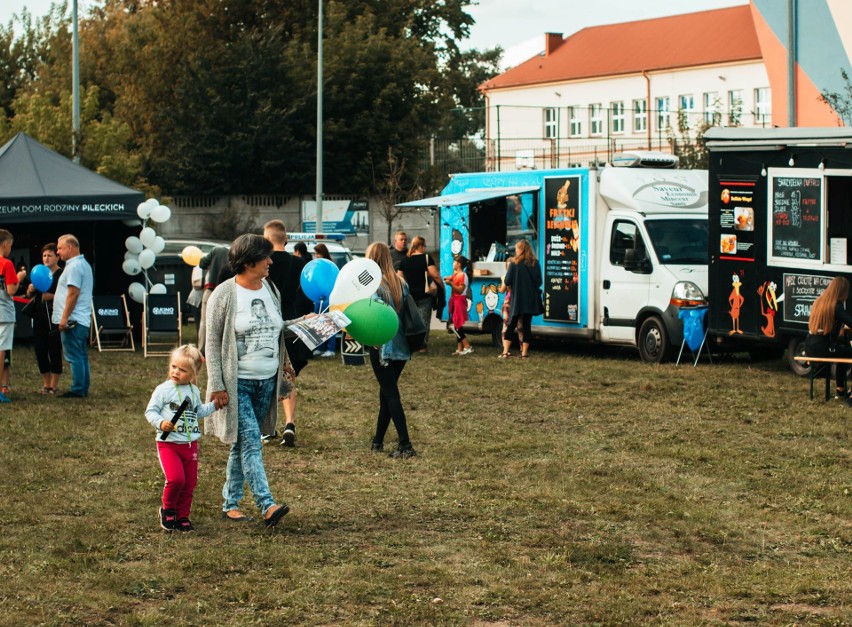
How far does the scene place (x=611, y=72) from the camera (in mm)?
73312

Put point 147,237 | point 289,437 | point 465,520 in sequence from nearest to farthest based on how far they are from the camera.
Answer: point 465,520, point 289,437, point 147,237

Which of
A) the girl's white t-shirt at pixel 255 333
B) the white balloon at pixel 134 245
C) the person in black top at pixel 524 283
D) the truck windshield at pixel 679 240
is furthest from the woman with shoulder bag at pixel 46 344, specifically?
the truck windshield at pixel 679 240

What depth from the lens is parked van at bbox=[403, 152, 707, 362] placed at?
18219mm

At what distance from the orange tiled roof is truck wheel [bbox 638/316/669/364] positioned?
50.6m

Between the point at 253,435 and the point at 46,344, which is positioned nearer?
the point at 253,435

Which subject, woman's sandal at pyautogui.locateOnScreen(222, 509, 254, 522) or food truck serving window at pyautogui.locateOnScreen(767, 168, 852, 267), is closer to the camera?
woman's sandal at pyautogui.locateOnScreen(222, 509, 254, 522)

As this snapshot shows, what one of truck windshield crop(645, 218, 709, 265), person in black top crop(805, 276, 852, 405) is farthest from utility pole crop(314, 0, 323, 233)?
person in black top crop(805, 276, 852, 405)

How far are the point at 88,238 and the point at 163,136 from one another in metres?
26.4

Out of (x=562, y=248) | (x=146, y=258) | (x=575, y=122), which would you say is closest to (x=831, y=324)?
(x=562, y=248)

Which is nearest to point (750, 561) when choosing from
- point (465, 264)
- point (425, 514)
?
point (425, 514)

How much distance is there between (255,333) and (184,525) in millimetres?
1219

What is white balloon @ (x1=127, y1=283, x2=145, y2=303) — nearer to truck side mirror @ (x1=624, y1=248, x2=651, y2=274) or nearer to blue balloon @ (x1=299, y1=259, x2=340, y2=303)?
truck side mirror @ (x1=624, y1=248, x2=651, y2=274)

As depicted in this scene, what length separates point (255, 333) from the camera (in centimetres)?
800

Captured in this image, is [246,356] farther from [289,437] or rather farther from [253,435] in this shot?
[289,437]
